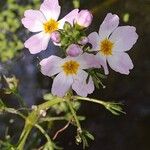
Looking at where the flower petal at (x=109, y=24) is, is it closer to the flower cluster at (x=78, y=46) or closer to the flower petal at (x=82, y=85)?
the flower cluster at (x=78, y=46)

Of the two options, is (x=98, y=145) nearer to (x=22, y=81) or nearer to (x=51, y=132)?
(x=51, y=132)

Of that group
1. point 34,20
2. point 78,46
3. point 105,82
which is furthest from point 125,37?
point 105,82

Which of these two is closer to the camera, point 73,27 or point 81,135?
point 73,27

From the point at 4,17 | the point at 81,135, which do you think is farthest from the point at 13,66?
the point at 81,135

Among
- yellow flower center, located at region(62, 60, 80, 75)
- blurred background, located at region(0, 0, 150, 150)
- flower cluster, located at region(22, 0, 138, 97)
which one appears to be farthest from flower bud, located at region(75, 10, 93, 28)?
blurred background, located at region(0, 0, 150, 150)

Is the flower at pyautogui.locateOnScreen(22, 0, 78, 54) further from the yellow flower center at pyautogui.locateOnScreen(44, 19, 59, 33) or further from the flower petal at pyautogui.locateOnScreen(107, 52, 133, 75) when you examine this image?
the flower petal at pyautogui.locateOnScreen(107, 52, 133, 75)

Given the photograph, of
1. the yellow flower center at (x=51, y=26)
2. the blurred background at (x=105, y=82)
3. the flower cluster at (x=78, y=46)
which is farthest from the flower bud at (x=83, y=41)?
the blurred background at (x=105, y=82)

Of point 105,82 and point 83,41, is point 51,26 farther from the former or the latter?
point 105,82
